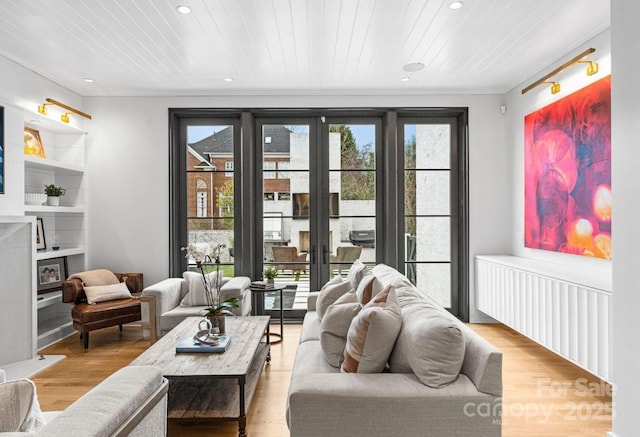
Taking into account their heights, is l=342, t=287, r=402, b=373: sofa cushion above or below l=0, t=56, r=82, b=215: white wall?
below

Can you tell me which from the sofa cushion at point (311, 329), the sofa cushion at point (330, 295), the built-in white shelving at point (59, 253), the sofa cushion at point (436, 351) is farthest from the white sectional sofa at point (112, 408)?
the built-in white shelving at point (59, 253)

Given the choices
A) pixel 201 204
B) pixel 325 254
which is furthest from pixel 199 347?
pixel 201 204

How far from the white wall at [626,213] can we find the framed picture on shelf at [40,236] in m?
5.10

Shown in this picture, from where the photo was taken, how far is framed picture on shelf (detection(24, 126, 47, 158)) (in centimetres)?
407

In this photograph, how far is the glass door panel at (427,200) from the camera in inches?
188

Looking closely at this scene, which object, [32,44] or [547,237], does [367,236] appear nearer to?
[547,237]

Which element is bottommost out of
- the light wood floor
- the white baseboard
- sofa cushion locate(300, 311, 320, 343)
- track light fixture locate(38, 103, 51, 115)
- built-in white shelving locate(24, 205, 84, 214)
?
the light wood floor

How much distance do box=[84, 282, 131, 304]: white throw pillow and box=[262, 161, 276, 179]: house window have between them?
6.61 ft

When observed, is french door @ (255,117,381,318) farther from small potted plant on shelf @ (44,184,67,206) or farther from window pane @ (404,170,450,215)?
small potted plant on shelf @ (44,184,67,206)

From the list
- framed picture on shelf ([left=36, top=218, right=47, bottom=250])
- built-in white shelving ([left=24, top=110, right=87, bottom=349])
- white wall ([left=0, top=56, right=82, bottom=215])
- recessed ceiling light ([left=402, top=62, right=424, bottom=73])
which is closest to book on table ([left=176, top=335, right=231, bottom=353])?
white wall ([left=0, top=56, right=82, bottom=215])

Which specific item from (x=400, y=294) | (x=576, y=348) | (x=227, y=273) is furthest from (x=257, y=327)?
(x=576, y=348)

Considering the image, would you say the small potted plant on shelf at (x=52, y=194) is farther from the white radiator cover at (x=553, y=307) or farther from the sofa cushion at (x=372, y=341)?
the white radiator cover at (x=553, y=307)

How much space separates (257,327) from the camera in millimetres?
3184

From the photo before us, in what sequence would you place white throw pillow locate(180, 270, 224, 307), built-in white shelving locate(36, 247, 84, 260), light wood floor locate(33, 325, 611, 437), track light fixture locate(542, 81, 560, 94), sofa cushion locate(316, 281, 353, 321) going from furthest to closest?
white throw pillow locate(180, 270, 224, 307), built-in white shelving locate(36, 247, 84, 260), track light fixture locate(542, 81, 560, 94), sofa cushion locate(316, 281, 353, 321), light wood floor locate(33, 325, 611, 437)
